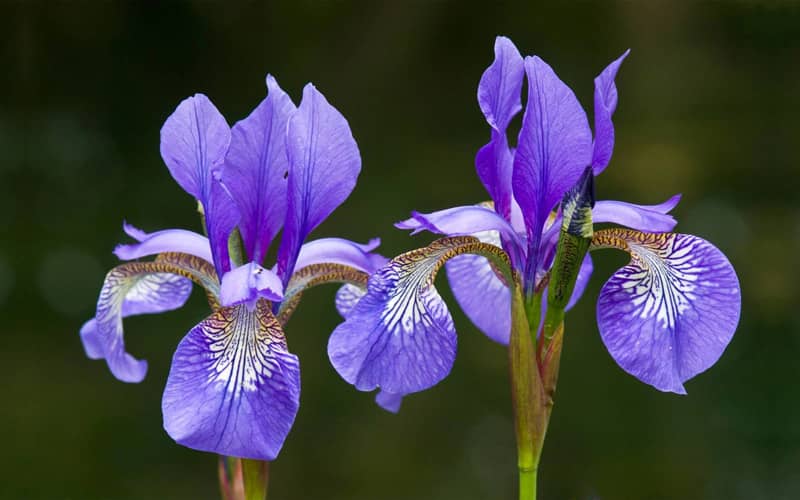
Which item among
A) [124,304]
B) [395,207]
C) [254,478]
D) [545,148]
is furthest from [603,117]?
[395,207]

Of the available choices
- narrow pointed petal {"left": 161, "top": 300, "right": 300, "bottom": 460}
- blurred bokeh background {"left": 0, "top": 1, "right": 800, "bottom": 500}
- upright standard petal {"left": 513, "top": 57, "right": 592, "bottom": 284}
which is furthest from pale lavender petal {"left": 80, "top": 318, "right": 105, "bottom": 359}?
blurred bokeh background {"left": 0, "top": 1, "right": 800, "bottom": 500}

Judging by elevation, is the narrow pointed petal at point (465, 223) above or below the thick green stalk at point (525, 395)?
above

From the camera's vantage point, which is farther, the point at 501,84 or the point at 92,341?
the point at 92,341

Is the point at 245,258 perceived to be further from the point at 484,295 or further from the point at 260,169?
the point at 484,295

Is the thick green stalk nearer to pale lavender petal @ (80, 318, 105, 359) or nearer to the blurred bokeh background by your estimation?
pale lavender petal @ (80, 318, 105, 359)

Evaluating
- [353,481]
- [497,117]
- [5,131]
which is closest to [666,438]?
[353,481]

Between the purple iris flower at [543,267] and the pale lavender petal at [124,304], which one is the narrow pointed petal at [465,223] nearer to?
the purple iris flower at [543,267]

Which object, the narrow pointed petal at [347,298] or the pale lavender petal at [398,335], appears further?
the narrow pointed petal at [347,298]

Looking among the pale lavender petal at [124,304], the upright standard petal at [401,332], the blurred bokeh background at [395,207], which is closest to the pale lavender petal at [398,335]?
the upright standard petal at [401,332]

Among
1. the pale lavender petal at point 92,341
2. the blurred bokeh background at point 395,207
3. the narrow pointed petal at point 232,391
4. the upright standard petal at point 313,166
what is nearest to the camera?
the narrow pointed petal at point 232,391
